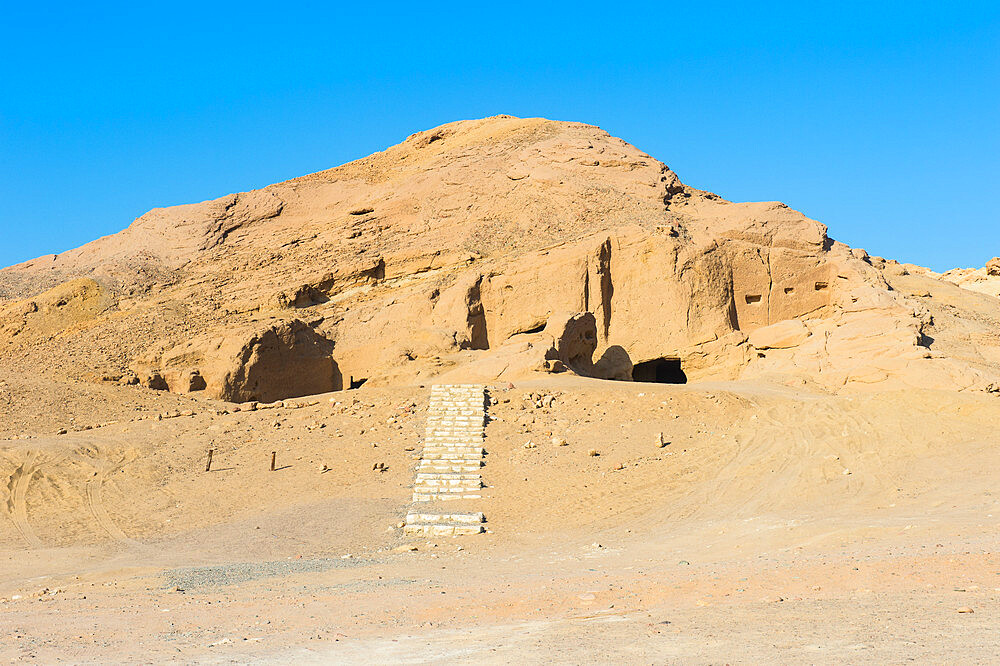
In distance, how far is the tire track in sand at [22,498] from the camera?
44.1 ft

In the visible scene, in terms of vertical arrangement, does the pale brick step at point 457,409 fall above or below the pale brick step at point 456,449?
above

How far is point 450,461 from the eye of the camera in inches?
639

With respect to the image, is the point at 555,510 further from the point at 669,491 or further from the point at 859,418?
the point at 859,418

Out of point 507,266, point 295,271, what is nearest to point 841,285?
point 507,266

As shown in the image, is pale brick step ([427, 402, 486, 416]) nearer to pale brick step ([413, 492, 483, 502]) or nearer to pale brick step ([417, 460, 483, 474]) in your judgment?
pale brick step ([417, 460, 483, 474])

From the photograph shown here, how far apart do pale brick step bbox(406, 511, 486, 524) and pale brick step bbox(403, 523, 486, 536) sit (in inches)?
8.3

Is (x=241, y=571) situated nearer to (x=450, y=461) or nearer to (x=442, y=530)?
(x=442, y=530)

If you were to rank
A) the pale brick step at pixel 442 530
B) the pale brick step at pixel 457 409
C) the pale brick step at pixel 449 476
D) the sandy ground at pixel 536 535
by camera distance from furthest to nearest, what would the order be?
the pale brick step at pixel 457 409, the pale brick step at pixel 449 476, the pale brick step at pixel 442 530, the sandy ground at pixel 536 535

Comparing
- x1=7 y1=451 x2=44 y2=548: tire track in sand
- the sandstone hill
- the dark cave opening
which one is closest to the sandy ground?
x1=7 y1=451 x2=44 y2=548: tire track in sand

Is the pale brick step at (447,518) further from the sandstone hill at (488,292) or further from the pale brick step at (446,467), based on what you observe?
the sandstone hill at (488,292)

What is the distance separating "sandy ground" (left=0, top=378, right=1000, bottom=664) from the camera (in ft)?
20.1

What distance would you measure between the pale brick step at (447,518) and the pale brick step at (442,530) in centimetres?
21

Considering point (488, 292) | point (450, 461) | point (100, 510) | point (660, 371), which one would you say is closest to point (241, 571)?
point (100, 510)

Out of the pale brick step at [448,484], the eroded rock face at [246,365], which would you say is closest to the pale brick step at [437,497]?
the pale brick step at [448,484]
